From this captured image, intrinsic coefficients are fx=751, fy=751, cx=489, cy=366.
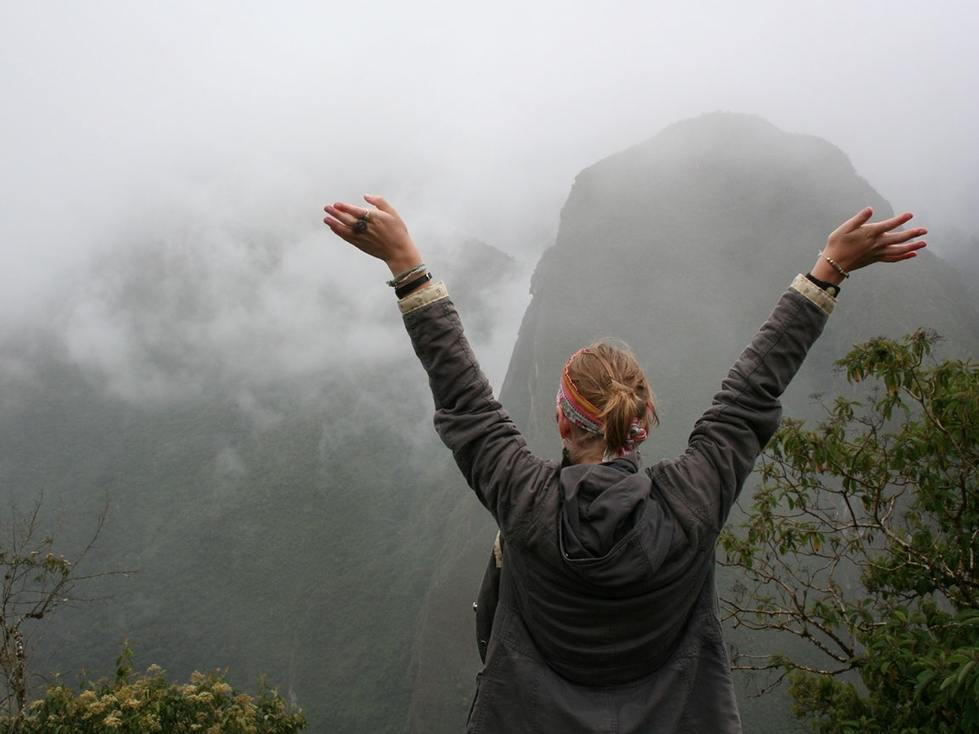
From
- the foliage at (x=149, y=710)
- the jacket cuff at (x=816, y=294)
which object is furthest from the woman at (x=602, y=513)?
the foliage at (x=149, y=710)

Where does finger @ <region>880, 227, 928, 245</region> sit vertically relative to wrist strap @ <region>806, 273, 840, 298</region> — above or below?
above

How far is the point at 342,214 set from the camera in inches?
→ 70.3

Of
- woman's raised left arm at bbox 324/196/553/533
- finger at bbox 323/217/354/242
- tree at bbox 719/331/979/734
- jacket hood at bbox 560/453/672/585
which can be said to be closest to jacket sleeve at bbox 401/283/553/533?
woman's raised left arm at bbox 324/196/553/533

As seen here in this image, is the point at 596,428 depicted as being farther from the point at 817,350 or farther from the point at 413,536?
the point at 413,536

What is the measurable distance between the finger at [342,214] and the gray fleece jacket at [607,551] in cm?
25

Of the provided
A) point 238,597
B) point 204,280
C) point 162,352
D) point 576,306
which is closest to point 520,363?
point 576,306

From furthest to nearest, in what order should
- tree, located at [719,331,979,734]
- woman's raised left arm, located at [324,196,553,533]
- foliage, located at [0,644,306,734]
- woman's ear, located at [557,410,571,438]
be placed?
foliage, located at [0,644,306,734] < tree, located at [719,331,979,734] < woman's ear, located at [557,410,571,438] < woman's raised left arm, located at [324,196,553,533]

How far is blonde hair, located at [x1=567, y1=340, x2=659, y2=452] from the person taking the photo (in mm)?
1668

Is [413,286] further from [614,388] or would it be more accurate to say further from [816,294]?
[816,294]

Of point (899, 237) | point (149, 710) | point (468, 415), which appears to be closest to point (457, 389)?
point (468, 415)

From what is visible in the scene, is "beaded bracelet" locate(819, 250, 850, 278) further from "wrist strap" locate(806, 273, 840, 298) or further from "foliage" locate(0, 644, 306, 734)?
"foliage" locate(0, 644, 306, 734)

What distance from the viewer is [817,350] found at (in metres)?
43.4

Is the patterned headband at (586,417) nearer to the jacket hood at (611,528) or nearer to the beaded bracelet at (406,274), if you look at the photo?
the jacket hood at (611,528)

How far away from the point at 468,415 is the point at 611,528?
399 mm
